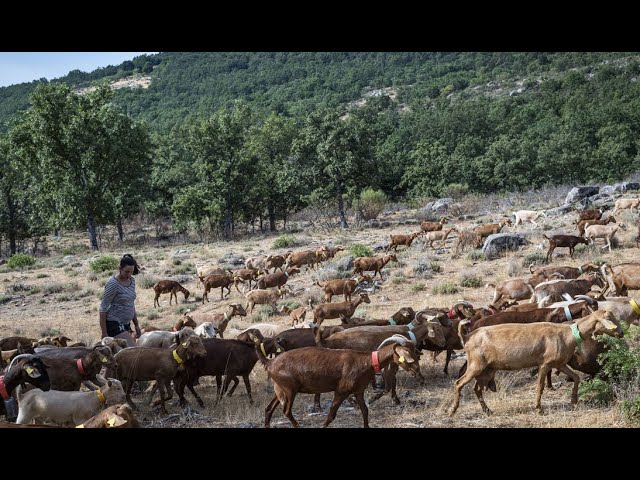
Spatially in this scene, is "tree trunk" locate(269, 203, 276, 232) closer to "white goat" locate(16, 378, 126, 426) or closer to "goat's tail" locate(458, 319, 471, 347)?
"goat's tail" locate(458, 319, 471, 347)

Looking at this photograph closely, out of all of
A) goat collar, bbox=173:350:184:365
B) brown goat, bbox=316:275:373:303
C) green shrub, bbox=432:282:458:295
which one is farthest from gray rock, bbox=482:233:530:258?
goat collar, bbox=173:350:184:365

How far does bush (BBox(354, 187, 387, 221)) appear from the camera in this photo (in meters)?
44.9

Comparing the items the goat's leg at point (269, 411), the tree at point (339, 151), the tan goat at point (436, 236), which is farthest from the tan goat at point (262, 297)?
the tree at point (339, 151)

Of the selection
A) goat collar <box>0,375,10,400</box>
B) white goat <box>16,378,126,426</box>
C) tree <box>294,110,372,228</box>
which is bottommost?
white goat <box>16,378,126,426</box>

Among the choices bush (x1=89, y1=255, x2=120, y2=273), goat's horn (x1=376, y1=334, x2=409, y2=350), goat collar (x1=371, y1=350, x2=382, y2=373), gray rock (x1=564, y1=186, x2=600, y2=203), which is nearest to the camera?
goat collar (x1=371, y1=350, x2=382, y2=373)

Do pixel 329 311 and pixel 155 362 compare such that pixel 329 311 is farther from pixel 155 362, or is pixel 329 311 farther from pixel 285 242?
pixel 285 242

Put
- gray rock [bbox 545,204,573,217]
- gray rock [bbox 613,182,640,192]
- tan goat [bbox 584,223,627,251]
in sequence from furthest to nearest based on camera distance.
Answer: gray rock [bbox 613,182,640,192] < gray rock [bbox 545,204,573,217] < tan goat [bbox 584,223,627,251]

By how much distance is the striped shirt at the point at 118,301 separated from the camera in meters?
8.69

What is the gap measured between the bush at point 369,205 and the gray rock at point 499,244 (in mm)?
22410

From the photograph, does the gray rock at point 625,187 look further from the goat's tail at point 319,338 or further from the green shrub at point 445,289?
the goat's tail at point 319,338

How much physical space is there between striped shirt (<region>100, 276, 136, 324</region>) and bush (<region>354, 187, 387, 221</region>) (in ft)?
119

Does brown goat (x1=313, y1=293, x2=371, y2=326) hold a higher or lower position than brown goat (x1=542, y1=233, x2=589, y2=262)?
lower
